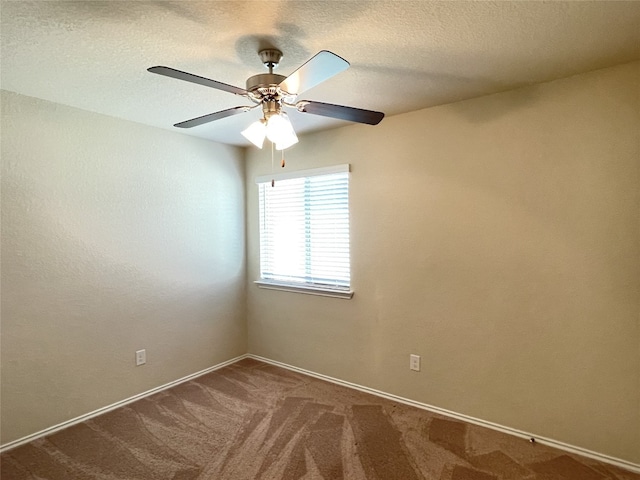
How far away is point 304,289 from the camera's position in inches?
133

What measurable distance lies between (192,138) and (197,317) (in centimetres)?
168

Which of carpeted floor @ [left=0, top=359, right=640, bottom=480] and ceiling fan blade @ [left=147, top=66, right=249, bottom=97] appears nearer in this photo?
ceiling fan blade @ [left=147, top=66, right=249, bottom=97]

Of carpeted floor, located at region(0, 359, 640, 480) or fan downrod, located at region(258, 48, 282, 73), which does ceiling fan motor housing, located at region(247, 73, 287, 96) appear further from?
carpeted floor, located at region(0, 359, 640, 480)

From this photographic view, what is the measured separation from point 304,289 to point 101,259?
1676mm

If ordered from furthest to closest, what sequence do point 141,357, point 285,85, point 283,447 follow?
point 141,357
point 283,447
point 285,85

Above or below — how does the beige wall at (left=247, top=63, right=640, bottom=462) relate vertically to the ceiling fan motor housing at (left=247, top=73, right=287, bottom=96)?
below

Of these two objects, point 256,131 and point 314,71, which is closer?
point 314,71

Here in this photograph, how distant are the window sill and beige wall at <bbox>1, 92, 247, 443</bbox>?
1.35ft

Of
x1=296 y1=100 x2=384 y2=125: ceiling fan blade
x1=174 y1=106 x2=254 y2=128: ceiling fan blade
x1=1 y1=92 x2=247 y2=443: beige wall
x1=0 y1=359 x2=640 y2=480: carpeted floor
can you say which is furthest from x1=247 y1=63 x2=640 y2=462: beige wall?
x1=174 y1=106 x2=254 y2=128: ceiling fan blade

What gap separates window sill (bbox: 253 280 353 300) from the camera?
3.11m

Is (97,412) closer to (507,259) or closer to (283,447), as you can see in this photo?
(283,447)

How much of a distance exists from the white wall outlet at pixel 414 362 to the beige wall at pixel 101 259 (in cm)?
189

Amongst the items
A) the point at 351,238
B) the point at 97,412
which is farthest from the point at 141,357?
the point at 351,238

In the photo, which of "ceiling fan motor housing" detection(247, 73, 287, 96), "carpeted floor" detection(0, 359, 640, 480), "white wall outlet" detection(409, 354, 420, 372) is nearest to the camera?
"ceiling fan motor housing" detection(247, 73, 287, 96)
